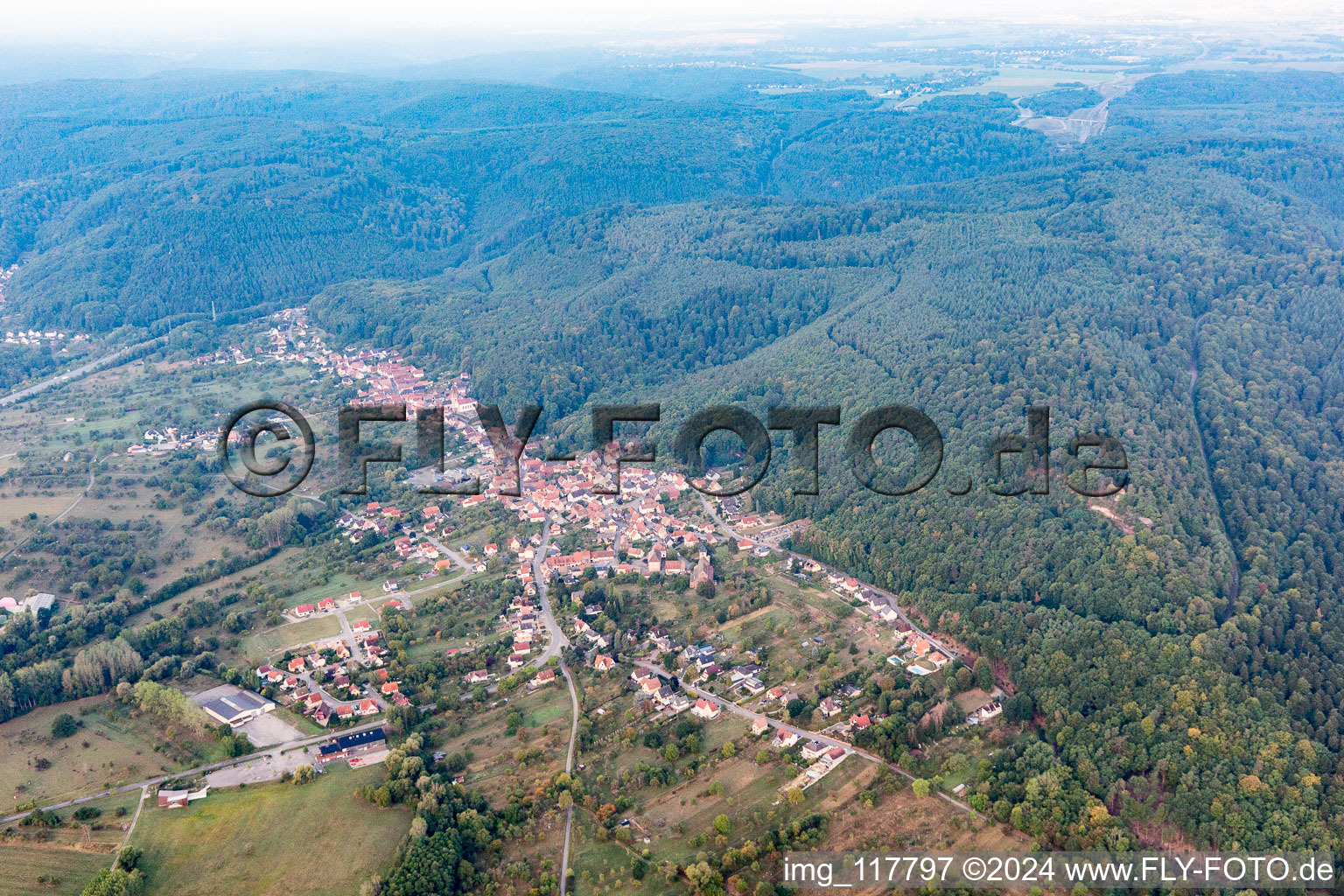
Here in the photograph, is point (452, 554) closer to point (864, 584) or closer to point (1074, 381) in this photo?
point (864, 584)

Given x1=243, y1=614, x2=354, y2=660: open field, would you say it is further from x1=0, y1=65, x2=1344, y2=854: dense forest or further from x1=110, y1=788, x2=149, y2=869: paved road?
x1=110, y1=788, x2=149, y2=869: paved road

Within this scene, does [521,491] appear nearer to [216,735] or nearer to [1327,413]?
[216,735]

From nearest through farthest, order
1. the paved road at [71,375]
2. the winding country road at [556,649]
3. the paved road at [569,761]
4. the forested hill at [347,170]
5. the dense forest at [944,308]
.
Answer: the paved road at [569,761] → the winding country road at [556,649] → the dense forest at [944,308] → the paved road at [71,375] → the forested hill at [347,170]

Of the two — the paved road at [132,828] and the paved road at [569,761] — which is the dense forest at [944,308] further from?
→ the paved road at [132,828]

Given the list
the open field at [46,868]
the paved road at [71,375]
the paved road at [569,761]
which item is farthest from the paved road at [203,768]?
the paved road at [71,375]

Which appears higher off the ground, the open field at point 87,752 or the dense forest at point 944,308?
the dense forest at point 944,308

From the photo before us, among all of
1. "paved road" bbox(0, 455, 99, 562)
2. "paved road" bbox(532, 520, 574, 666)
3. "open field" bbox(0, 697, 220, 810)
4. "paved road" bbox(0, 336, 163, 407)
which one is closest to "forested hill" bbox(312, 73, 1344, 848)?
"paved road" bbox(532, 520, 574, 666)

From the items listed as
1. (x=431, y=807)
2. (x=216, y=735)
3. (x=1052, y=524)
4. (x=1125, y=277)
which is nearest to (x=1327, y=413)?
(x=1125, y=277)

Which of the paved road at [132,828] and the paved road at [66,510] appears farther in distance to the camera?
the paved road at [66,510]
